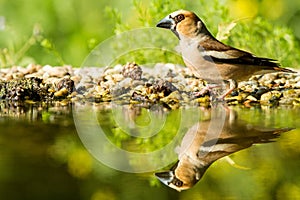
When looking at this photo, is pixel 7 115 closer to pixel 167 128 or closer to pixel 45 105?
pixel 45 105

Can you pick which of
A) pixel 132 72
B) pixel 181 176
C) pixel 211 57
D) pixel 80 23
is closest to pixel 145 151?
pixel 181 176

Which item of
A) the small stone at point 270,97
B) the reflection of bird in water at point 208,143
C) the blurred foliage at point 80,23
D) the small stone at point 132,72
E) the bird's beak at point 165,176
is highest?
the blurred foliage at point 80,23

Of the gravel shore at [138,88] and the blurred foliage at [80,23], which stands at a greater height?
the blurred foliage at [80,23]

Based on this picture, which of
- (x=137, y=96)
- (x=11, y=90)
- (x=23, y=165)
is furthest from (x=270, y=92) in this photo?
(x=23, y=165)

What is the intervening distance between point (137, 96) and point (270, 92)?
68 centimetres

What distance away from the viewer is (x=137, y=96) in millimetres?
3555

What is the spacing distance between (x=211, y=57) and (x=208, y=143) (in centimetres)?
115

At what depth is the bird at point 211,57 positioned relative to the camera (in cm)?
335

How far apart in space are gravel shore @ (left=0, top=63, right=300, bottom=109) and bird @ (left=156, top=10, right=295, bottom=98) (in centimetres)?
13

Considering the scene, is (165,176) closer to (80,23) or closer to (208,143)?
(208,143)

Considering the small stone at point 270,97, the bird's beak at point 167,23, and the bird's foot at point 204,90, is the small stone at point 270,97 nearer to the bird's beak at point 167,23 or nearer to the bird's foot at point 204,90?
the bird's foot at point 204,90

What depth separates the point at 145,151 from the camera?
85.0 inches

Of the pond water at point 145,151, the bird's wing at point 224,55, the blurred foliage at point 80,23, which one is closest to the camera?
the pond water at point 145,151

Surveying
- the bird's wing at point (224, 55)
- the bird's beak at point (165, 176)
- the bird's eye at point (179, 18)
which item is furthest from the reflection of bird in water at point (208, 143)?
the bird's eye at point (179, 18)
